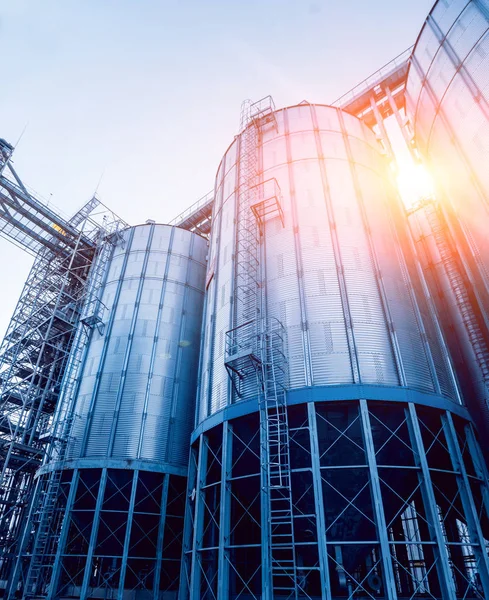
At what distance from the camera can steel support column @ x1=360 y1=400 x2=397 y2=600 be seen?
1210 centimetres

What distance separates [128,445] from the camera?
2389 centimetres

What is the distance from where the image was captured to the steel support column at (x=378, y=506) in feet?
39.7

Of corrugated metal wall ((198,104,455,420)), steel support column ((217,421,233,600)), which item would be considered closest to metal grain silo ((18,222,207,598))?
corrugated metal wall ((198,104,455,420))

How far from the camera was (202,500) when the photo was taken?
679 inches

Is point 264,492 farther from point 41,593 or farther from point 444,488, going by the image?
point 41,593

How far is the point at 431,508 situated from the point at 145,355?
18815 mm

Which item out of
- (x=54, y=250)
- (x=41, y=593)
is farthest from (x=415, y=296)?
(x=54, y=250)

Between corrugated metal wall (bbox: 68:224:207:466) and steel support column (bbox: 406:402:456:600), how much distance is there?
14.9 metres

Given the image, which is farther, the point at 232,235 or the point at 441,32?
the point at 232,235

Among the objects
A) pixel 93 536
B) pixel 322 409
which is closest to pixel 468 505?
pixel 322 409

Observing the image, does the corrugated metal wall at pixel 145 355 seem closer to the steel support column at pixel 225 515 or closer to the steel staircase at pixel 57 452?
the steel staircase at pixel 57 452

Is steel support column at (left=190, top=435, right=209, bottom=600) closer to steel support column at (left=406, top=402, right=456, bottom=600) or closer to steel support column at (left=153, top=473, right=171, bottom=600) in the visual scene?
steel support column at (left=153, top=473, right=171, bottom=600)

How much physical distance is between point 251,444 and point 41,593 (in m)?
15.2

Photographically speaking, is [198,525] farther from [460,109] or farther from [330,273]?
[460,109]
